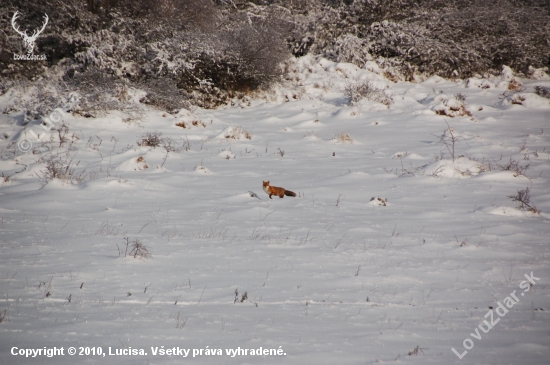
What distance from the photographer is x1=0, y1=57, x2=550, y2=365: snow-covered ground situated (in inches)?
115

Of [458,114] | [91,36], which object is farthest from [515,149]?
[91,36]

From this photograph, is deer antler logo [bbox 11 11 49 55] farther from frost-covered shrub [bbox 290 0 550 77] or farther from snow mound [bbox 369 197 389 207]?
snow mound [bbox 369 197 389 207]

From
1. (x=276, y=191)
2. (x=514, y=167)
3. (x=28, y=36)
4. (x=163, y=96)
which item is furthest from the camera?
(x=28, y=36)

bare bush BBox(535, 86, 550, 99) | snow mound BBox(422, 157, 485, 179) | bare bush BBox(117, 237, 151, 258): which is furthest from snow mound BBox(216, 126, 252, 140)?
bare bush BBox(535, 86, 550, 99)

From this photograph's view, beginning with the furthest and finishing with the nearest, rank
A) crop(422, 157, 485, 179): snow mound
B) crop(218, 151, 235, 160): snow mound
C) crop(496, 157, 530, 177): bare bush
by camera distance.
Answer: crop(218, 151, 235, 160): snow mound
crop(422, 157, 485, 179): snow mound
crop(496, 157, 530, 177): bare bush

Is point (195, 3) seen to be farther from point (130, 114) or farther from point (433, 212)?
point (433, 212)

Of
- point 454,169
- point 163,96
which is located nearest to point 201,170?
point 454,169

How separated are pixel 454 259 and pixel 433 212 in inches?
74.2

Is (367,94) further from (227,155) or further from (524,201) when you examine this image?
(524,201)

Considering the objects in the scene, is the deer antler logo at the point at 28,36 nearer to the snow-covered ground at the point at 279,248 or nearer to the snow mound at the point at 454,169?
the snow-covered ground at the point at 279,248

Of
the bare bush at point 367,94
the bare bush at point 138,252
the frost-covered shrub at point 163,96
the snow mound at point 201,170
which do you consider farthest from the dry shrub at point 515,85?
the bare bush at point 138,252

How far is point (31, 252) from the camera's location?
4543mm

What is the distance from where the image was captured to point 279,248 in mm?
4930

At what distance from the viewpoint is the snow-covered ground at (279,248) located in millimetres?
2930
